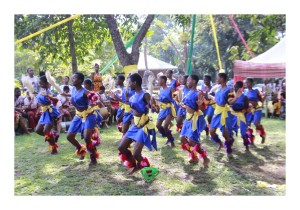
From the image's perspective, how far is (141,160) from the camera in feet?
17.7

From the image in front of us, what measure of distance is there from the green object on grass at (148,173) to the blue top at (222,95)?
7.53ft

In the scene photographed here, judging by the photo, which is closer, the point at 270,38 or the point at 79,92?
the point at 79,92

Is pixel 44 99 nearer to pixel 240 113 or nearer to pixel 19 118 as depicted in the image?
pixel 19 118

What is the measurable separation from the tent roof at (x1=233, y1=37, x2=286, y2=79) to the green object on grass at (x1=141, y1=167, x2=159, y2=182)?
3.61m

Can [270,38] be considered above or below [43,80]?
above

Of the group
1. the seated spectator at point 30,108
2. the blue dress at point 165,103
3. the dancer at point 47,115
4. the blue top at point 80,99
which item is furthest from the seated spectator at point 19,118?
the blue dress at point 165,103

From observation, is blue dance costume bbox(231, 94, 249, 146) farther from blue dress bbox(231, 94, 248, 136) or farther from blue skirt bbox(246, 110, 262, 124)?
blue skirt bbox(246, 110, 262, 124)

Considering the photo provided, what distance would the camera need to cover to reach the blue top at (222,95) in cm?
675

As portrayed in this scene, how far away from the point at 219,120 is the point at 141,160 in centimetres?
211

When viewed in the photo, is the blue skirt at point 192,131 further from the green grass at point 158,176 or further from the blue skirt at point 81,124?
the blue skirt at point 81,124

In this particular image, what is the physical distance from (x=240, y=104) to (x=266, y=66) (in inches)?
41.1

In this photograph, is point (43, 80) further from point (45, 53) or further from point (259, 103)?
point (259, 103)

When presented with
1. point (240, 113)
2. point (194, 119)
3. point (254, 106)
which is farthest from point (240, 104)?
point (194, 119)

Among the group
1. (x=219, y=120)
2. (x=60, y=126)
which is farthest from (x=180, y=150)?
(x=60, y=126)
